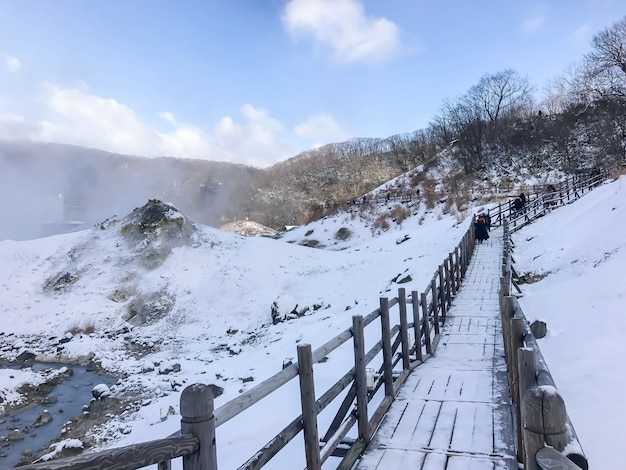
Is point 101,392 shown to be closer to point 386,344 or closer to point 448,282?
point 386,344

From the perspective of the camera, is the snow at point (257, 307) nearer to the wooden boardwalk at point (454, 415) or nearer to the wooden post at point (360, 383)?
the wooden boardwalk at point (454, 415)

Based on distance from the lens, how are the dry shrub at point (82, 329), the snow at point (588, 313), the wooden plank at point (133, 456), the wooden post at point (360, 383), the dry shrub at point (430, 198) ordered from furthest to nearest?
the dry shrub at point (430, 198) → the dry shrub at point (82, 329) → the snow at point (588, 313) → the wooden post at point (360, 383) → the wooden plank at point (133, 456)

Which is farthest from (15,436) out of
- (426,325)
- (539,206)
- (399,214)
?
(399,214)

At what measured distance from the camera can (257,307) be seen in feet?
54.4

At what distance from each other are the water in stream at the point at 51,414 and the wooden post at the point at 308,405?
615 centimetres

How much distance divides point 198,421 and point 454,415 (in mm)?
3642

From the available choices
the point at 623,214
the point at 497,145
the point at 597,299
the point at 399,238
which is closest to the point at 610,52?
the point at 497,145

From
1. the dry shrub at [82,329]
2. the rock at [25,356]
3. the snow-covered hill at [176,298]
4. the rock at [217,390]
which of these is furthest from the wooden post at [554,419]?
the dry shrub at [82,329]

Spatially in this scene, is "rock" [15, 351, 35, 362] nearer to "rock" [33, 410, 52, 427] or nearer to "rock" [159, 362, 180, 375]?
"rock" [159, 362, 180, 375]

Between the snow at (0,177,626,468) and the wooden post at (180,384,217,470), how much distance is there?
364 centimetres

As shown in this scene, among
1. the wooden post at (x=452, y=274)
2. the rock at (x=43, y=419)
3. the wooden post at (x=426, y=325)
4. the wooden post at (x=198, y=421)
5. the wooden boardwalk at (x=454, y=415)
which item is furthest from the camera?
the wooden post at (x=452, y=274)

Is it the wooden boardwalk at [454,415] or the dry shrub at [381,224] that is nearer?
the wooden boardwalk at [454,415]

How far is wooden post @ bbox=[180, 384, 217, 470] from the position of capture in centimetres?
192

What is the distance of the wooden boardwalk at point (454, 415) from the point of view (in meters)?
3.80
